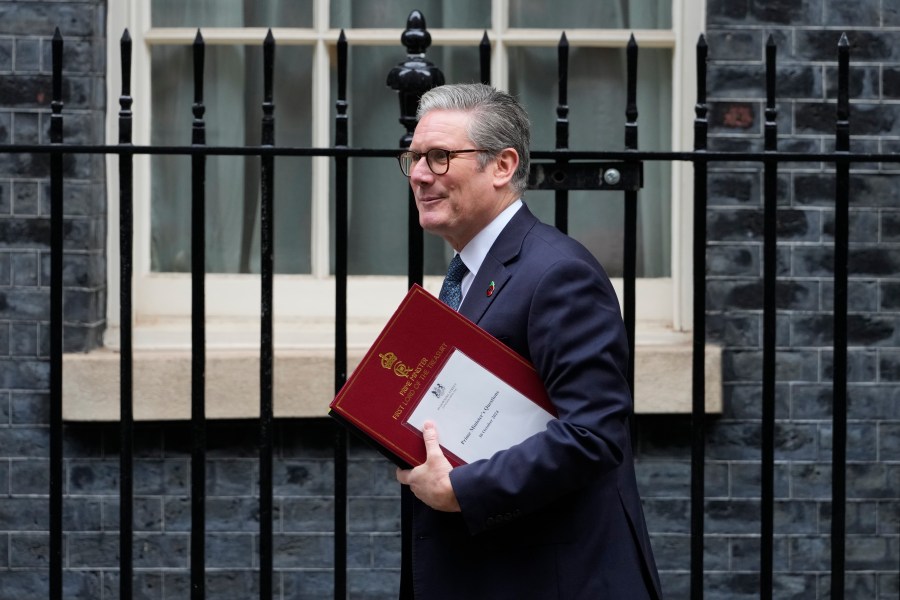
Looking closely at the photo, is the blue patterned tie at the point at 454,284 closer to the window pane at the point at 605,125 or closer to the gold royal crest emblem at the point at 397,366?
the gold royal crest emblem at the point at 397,366

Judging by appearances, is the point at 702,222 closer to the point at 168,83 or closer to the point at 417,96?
the point at 417,96

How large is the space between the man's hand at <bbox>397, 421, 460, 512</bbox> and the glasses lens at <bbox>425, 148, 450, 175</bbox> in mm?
471

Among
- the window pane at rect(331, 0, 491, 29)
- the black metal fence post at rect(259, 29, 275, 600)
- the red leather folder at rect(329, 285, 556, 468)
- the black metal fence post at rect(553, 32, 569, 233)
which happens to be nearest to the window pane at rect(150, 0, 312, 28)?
the window pane at rect(331, 0, 491, 29)

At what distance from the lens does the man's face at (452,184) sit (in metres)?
2.48

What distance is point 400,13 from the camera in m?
4.85

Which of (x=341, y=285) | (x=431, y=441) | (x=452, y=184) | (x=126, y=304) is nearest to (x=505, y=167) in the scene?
(x=452, y=184)

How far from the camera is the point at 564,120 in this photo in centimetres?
301

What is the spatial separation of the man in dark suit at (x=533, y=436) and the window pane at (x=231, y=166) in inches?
88.8

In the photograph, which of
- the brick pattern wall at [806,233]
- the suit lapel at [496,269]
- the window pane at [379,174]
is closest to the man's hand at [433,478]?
the suit lapel at [496,269]

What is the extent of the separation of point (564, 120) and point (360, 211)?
198cm

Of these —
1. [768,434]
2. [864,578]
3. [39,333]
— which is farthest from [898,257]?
[39,333]

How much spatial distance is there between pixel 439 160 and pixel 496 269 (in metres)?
0.23

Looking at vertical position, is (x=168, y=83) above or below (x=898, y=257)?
above

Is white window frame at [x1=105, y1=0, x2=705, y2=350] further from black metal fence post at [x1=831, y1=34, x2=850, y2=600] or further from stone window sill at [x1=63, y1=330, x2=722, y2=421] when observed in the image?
black metal fence post at [x1=831, y1=34, x2=850, y2=600]
